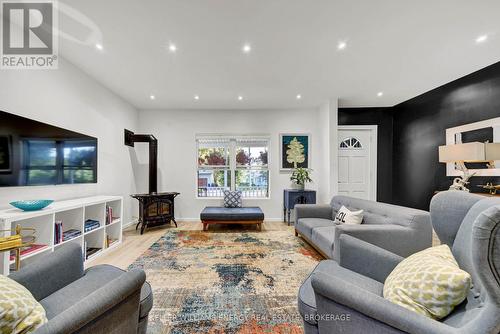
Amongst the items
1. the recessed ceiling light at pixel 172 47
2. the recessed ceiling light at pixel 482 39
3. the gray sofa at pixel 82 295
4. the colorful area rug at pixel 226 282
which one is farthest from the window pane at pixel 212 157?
the recessed ceiling light at pixel 482 39

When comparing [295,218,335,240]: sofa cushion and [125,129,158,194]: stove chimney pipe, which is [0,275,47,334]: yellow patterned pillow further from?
[125,129,158,194]: stove chimney pipe

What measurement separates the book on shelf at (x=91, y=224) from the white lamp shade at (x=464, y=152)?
5.20 meters

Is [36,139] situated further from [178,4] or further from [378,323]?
[378,323]

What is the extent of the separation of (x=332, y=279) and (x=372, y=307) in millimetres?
188

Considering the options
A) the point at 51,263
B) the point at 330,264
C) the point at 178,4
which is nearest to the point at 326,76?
the point at 178,4

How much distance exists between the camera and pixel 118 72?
320 centimetres

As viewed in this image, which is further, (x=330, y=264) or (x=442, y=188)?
(x=442, y=188)

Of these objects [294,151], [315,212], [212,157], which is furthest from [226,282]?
[294,151]

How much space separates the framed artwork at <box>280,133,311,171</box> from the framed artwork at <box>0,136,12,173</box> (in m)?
4.33

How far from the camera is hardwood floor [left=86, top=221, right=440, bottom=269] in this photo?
275cm

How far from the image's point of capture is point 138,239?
3.59m

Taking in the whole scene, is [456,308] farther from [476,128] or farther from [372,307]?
[476,128]

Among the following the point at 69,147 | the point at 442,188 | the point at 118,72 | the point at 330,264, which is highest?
the point at 118,72

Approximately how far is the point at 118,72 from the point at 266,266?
3.57 metres
